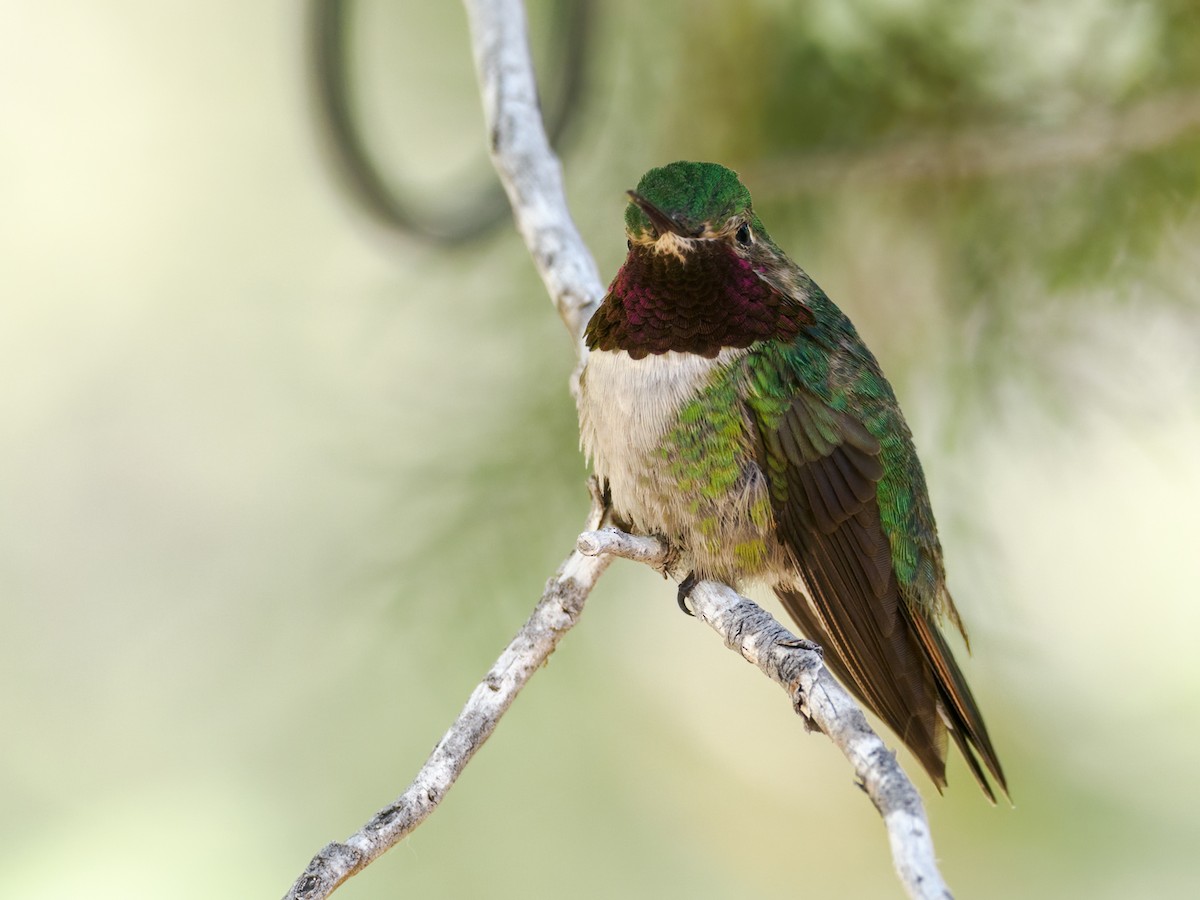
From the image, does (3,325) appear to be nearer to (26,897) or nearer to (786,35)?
(26,897)

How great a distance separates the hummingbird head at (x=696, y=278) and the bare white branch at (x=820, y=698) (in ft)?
1.12

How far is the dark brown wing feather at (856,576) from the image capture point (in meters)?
2.04

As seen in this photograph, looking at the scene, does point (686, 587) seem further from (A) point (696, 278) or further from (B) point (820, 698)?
(B) point (820, 698)

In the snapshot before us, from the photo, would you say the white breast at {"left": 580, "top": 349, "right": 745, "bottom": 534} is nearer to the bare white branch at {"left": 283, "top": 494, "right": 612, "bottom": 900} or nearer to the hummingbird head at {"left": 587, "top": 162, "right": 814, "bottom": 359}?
the hummingbird head at {"left": 587, "top": 162, "right": 814, "bottom": 359}

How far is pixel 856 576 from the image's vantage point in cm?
207

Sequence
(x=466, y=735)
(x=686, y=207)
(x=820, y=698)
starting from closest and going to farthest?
(x=820, y=698), (x=466, y=735), (x=686, y=207)

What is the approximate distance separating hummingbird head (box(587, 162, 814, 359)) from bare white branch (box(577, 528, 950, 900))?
1.12 feet

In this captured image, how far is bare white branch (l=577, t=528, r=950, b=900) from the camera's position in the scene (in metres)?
1.12

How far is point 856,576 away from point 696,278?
57 cm

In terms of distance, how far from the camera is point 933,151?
289 centimetres

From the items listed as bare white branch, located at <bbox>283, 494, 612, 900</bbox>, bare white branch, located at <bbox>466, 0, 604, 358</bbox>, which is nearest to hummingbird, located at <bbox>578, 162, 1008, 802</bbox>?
bare white branch, located at <bbox>466, 0, 604, 358</bbox>

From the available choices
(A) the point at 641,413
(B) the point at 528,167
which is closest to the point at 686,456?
(A) the point at 641,413

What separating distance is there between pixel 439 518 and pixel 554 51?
1234mm

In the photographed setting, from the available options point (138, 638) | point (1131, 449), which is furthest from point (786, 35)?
point (138, 638)
